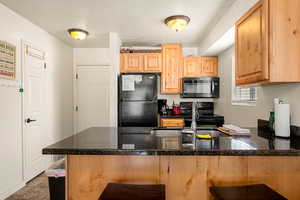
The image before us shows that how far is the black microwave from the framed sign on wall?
2.86m

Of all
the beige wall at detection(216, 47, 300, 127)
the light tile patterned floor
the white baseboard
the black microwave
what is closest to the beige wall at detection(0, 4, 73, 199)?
the white baseboard

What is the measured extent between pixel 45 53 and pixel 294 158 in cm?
377

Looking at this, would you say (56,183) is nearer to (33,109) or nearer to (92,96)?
(33,109)

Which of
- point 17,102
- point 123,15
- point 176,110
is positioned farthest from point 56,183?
point 176,110

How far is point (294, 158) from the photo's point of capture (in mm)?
1357

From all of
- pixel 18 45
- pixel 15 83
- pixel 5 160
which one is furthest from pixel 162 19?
pixel 5 160

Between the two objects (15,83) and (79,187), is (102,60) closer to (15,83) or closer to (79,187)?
(15,83)

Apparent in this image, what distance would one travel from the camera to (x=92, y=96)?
459cm

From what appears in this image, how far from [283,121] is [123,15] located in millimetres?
2373

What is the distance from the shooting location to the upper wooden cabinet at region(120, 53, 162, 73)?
150 inches

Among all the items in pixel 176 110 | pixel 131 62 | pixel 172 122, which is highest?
pixel 131 62

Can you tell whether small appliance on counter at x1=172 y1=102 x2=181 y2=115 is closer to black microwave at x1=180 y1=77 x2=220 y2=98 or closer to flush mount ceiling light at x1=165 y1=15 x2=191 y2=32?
black microwave at x1=180 y1=77 x2=220 y2=98

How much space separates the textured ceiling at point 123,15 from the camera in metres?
2.40

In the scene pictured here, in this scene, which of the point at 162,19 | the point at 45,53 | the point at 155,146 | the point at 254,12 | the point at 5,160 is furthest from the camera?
the point at 45,53
